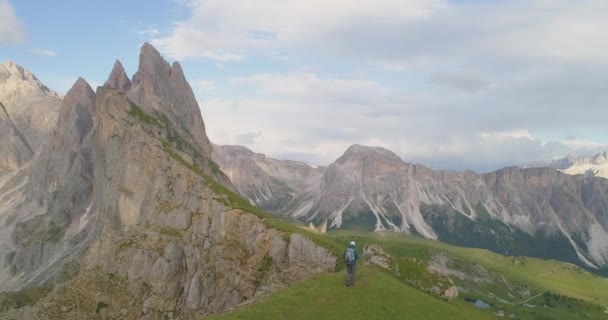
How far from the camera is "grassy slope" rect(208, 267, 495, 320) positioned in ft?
178

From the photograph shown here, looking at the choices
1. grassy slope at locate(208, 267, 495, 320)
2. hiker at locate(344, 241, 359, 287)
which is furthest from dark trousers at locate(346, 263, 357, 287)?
grassy slope at locate(208, 267, 495, 320)

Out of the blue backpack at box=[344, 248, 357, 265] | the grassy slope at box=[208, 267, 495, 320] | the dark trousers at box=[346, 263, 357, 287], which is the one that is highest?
the blue backpack at box=[344, 248, 357, 265]

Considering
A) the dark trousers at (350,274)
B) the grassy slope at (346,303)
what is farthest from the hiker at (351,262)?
the grassy slope at (346,303)

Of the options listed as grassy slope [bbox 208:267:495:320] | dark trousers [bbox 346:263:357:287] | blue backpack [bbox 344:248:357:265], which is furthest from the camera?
dark trousers [bbox 346:263:357:287]

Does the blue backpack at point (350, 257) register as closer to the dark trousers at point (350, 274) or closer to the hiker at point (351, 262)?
the hiker at point (351, 262)

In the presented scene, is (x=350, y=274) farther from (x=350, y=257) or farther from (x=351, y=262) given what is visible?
(x=350, y=257)

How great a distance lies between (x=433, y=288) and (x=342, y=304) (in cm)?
2925

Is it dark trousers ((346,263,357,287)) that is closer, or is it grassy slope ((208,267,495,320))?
grassy slope ((208,267,495,320))

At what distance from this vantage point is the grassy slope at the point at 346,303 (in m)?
54.1

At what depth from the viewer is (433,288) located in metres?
81.2

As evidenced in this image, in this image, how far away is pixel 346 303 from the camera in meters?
57.2

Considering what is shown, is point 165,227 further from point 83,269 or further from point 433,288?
point 433,288

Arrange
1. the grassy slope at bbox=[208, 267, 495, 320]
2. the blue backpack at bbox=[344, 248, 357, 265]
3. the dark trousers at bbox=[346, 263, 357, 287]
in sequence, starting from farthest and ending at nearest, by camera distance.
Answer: the dark trousers at bbox=[346, 263, 357, 287], the blue backpack at bbox=[344, 248, 357, 265], the grassy slope at bbox=[208, 267, 495, 320]

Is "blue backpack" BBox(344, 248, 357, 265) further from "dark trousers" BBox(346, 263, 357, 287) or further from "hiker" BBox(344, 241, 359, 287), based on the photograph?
"dark trousers" BBox(346, 263, 357, 287)
